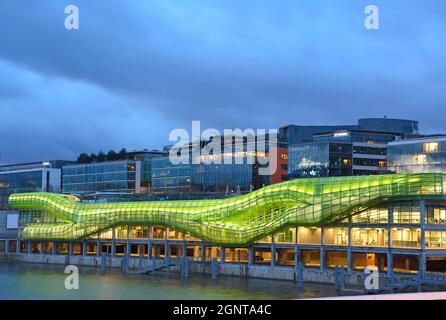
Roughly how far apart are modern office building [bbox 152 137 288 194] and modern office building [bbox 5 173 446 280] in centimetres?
4041

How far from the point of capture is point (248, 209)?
85.3m

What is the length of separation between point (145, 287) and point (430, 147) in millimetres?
60584

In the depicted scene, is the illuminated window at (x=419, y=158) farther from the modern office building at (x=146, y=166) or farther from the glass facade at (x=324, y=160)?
the modern office building at (x=146, y=166)

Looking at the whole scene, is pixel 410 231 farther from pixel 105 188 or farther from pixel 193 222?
pixel 105 188

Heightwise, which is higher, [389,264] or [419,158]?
[419,158]

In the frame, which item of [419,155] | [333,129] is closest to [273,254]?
[419,155]

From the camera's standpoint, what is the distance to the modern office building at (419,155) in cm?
11131

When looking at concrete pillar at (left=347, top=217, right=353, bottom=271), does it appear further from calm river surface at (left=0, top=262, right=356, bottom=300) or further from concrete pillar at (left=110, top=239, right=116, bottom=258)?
concrete pillar at (left=110, top=239, right=116, bottom=258)

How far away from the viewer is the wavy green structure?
7231 centimetres

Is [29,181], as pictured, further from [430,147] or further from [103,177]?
[430,147]

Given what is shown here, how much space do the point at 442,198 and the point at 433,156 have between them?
43938 millimetres
